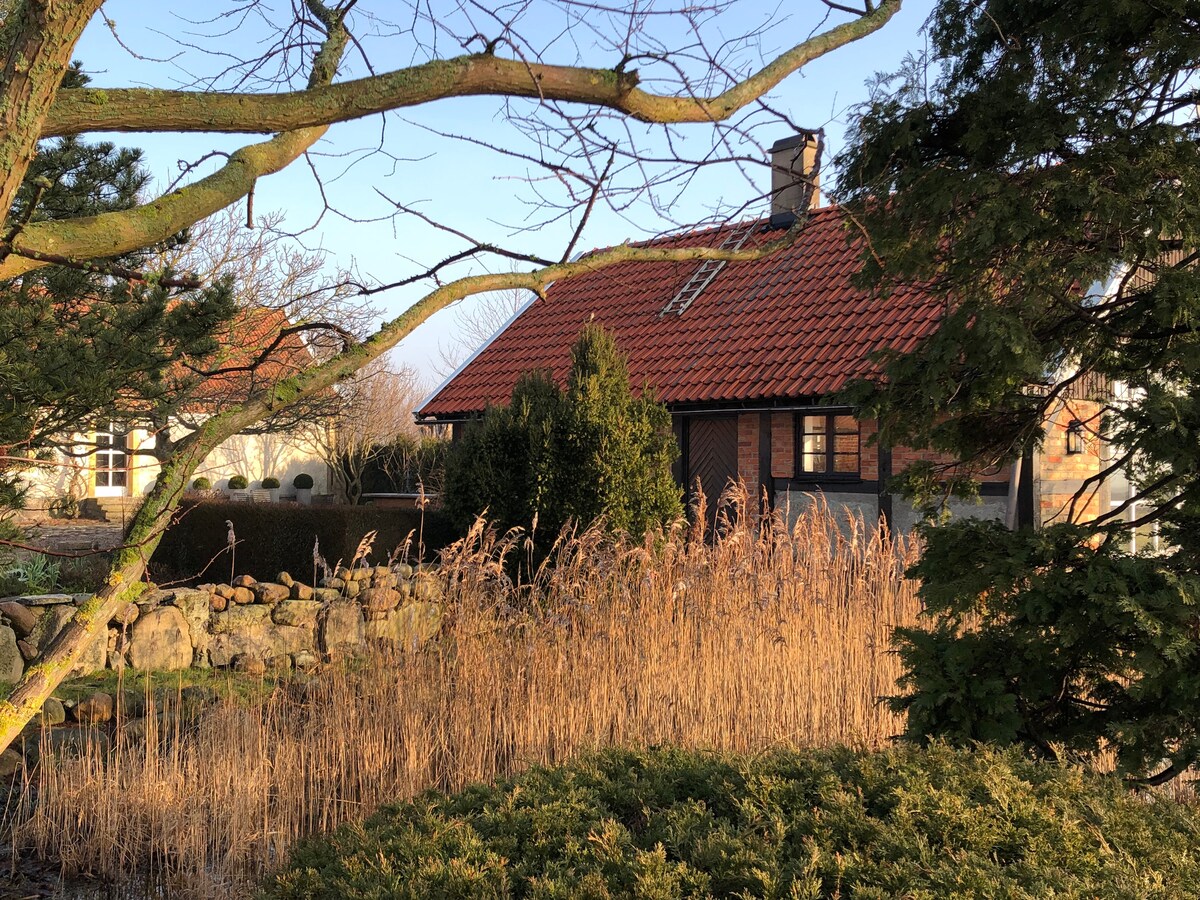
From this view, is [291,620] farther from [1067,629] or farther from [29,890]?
[1067,629]

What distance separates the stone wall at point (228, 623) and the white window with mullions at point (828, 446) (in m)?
5.41

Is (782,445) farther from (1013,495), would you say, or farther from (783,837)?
(783,837)

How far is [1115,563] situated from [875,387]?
1.24 meters

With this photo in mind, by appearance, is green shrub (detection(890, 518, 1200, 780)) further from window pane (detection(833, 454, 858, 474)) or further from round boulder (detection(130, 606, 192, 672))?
window pane (detection(833, 454, 858, 474))

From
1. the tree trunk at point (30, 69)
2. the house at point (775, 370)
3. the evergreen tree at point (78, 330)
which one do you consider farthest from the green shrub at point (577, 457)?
the tree trunk at point (30, 69)

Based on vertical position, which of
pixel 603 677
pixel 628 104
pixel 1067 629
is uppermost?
pixel 628 104

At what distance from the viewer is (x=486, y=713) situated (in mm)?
4891

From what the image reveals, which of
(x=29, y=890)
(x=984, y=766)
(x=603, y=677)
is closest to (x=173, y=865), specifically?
(x=29, y=890)

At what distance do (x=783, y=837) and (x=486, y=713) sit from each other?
2560mm

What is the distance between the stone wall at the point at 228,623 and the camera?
26.3ft

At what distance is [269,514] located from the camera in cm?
1100

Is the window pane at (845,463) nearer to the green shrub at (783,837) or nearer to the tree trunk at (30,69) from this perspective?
the green shrub at (783,837)

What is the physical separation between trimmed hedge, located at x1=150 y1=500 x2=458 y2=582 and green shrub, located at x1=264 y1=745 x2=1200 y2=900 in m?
7.90

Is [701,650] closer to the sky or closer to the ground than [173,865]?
closer to the sky
